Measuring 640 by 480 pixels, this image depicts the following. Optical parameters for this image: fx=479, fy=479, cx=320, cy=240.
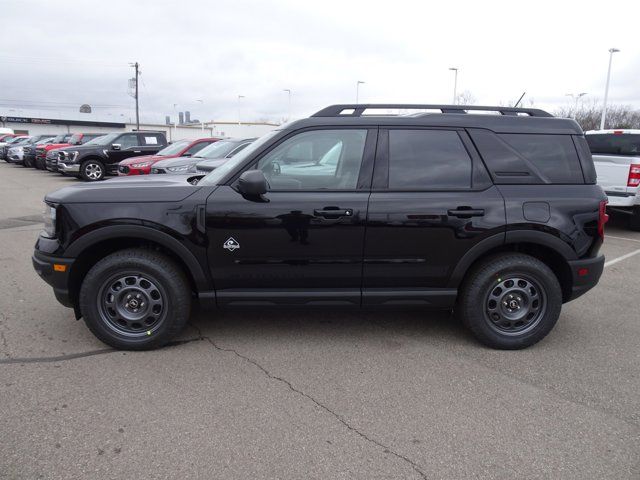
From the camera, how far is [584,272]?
12.7 feet

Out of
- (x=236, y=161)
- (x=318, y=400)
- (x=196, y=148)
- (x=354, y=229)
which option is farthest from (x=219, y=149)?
(x=318, y=400)

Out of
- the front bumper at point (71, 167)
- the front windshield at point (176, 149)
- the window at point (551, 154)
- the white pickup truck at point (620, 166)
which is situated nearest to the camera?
the window at point (551, 154)

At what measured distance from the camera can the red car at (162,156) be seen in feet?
38.0

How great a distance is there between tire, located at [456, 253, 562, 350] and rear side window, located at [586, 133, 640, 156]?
7.00m

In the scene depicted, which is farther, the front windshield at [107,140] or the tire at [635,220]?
the front windshield at [107,140]

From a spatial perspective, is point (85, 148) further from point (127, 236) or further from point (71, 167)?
point (127, 236)

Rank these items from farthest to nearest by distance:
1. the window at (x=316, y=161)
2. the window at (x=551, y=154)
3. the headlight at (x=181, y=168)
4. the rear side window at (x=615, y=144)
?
the headlight at (x=181, y=168), the rear side window at (x=615, y=144), the window at (x=551, y=154), the window at (x=316, y=161)

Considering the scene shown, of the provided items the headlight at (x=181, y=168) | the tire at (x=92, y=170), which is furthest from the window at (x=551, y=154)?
the tire at (x=92, y=170)

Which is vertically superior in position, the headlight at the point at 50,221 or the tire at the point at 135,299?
the headlight at the point at 50,221

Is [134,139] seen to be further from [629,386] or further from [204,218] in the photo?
[629,386]

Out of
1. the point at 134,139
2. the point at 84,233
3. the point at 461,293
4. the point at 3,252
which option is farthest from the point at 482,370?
the point at 134,139

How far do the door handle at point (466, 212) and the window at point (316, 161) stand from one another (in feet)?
2.63

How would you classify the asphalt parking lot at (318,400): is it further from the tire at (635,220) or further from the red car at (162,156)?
the red car at (162,156)

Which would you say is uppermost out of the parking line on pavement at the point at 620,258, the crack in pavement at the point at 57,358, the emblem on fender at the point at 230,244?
the emblem on fender at the point at 230,244
